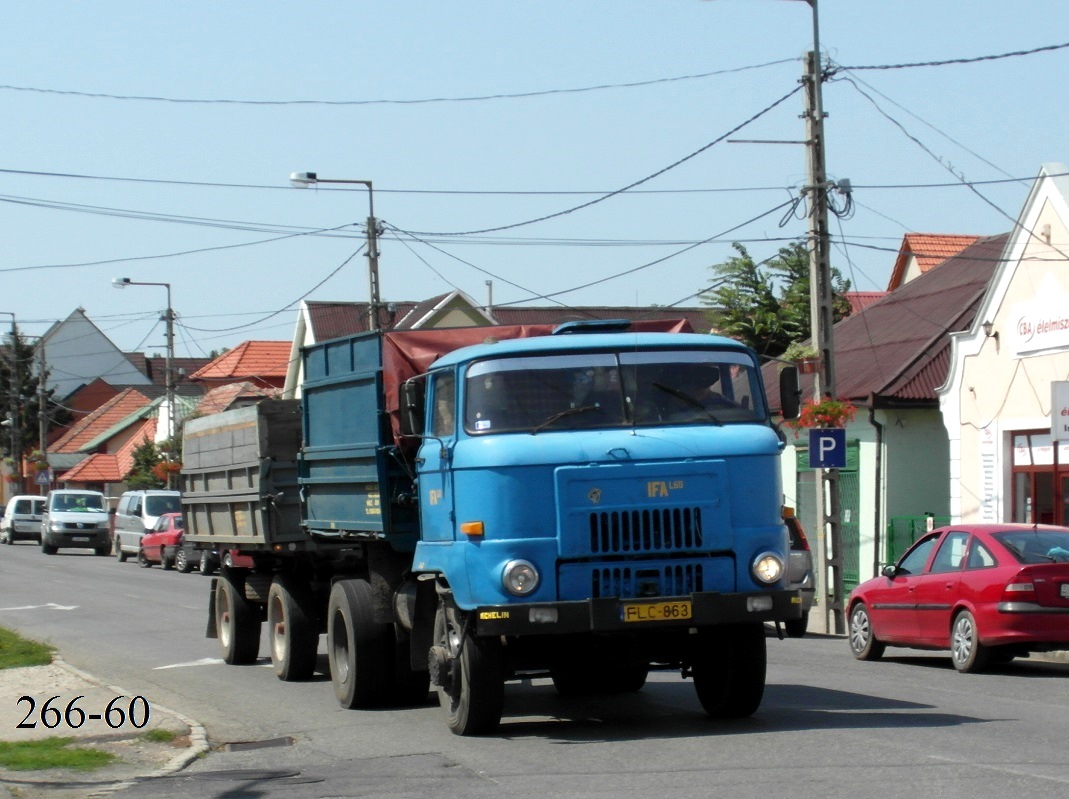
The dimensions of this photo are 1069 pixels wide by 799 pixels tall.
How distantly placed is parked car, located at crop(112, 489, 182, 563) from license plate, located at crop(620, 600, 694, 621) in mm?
34648

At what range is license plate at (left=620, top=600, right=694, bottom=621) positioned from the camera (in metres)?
9.97

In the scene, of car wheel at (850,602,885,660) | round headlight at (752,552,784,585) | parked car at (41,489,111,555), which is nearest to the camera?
round headlight at (752,552,784,585)

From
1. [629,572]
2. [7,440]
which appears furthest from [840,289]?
[7,440]

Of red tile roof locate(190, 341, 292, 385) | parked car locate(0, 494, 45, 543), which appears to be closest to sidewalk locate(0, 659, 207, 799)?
parked car locate(0, 494, 45, 543)

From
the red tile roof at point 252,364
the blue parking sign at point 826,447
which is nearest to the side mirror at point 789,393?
the blue parking sign at point 826,447

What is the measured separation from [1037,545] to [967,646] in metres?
1.17

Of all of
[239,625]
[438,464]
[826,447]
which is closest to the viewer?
[438,464]

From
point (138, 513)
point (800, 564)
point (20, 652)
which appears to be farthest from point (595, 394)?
point (138, 513)

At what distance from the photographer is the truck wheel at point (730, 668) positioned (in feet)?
35.2

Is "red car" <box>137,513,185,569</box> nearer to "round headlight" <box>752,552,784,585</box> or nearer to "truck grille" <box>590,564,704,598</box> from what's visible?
"truck grille" <box>590,564,704,598</box>

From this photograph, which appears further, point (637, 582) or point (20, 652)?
point (20, 652)

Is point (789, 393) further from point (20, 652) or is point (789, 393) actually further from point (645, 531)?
point (20, 652)

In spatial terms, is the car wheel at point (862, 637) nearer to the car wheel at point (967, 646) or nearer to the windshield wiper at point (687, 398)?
the car wheel at point (967, 646)

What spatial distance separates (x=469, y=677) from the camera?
10422 millimetres
